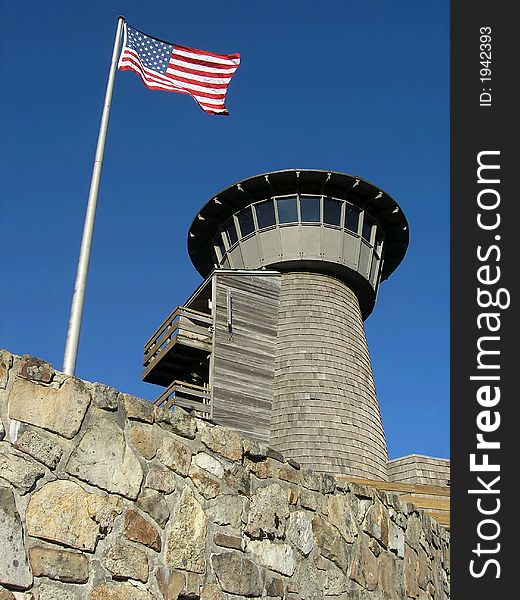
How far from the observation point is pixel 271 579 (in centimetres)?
572

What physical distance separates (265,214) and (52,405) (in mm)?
20254

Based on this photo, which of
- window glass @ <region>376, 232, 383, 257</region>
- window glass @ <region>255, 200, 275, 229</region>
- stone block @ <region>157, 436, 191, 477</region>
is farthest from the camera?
window glass @ <region>376, 232, 383, 257</region>

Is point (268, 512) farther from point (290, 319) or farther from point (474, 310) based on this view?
point (290, 319)

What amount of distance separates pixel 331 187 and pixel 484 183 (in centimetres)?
1742

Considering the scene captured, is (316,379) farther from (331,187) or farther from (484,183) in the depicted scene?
(484,183)

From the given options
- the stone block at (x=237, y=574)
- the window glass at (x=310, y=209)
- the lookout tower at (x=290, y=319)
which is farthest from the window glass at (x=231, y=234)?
the stone block at (x=237, y=574)

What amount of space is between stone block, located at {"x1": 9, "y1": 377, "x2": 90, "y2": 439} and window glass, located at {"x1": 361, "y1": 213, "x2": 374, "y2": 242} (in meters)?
21.0

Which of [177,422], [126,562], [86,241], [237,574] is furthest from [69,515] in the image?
[86,241]

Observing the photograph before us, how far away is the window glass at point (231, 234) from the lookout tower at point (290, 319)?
0.23 feet

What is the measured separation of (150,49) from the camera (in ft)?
32.5

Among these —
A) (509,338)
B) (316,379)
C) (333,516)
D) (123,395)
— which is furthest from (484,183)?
(316,379)

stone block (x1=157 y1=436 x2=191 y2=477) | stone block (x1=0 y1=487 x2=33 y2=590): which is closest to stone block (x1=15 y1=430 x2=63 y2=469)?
stone block (x1=0 y1=487 x2=33 y2=590)

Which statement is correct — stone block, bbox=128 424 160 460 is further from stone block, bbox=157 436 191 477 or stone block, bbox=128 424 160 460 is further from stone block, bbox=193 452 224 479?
stone block, bbox=193 452 224 479

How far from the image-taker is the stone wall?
430 cm
